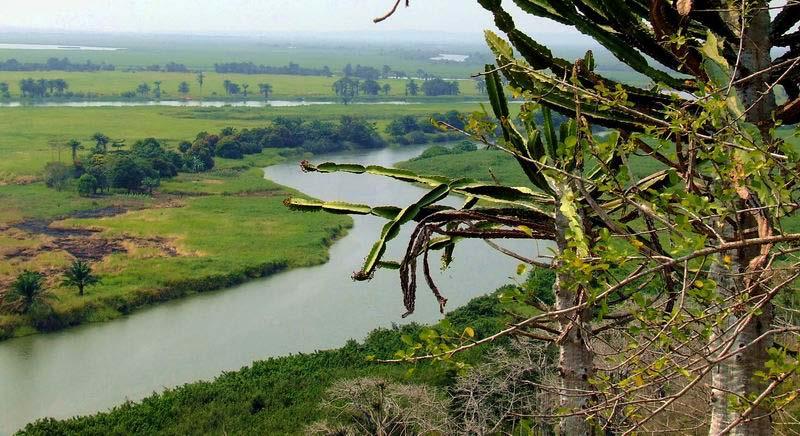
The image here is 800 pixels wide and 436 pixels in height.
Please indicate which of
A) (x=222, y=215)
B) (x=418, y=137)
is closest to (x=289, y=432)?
(x=222, y=215)

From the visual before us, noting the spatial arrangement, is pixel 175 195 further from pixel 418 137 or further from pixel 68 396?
pixel 418 137

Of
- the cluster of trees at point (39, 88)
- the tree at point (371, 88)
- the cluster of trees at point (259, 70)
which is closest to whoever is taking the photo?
the cluster of trees at point (39, 88)

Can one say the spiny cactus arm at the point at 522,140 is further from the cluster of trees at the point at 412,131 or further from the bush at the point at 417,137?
the bush at the point at 417,137

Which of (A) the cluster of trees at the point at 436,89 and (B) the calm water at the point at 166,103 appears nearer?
(B) the calm water at the point at 166,103

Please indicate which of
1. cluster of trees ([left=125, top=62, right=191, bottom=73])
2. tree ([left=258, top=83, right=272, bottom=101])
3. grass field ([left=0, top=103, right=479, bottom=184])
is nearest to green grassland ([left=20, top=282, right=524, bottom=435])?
grass field ([left=0, top=103, right=479, bottom=184])

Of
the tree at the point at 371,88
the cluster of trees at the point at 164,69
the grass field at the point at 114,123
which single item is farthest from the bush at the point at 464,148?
the cluster of trees at the point at 164,69

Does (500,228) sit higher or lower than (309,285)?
higher

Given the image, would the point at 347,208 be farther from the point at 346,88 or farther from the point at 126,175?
the point at 346,88

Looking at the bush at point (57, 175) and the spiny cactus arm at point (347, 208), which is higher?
the spiny cactus arm at point (347, 208)
